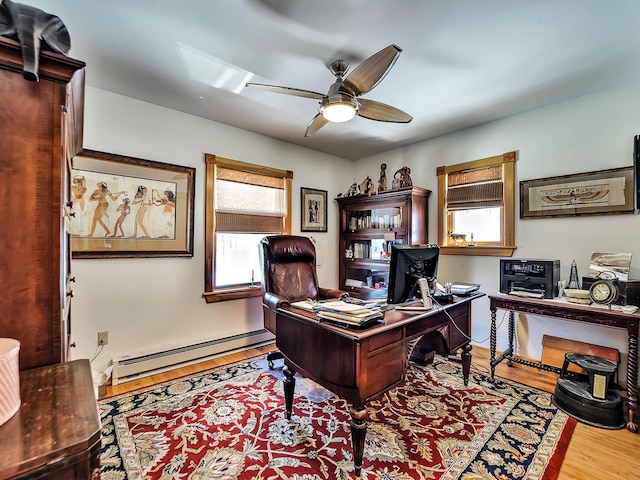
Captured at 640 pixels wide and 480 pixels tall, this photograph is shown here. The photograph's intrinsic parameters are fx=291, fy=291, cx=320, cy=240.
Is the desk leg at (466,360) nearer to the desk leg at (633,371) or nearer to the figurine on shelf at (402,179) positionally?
the desk leg at (633,371)

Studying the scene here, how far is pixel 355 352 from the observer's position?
4.77 ft

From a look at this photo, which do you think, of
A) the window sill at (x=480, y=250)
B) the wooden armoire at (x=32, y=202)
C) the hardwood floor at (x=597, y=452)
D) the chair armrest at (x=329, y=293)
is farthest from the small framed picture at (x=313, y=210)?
the wooden armoire at (x=32, y=202)

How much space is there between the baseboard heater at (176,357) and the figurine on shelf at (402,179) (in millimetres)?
2529

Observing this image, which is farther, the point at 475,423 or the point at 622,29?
the point at 475,423

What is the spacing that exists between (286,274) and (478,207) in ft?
7.60

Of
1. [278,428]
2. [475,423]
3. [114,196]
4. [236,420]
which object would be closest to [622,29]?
[475,423]

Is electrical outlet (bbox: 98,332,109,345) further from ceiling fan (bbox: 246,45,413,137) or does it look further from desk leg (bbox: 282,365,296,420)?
ceiling fan (bbox: 246,45,413,137)

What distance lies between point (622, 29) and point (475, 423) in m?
2.68

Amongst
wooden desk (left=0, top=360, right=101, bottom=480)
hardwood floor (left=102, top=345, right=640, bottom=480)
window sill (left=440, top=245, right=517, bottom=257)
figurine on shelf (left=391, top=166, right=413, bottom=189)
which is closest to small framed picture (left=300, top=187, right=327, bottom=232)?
figurine on shelf (left=391, top=166, right=413, bottom=189)

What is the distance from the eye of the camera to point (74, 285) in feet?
8.11

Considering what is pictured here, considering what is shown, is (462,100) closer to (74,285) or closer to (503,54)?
(503,54)

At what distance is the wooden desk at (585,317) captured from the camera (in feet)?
6.55

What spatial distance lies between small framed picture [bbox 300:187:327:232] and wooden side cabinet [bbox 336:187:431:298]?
0.29 metres

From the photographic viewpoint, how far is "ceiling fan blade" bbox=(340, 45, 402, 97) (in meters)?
1.65
